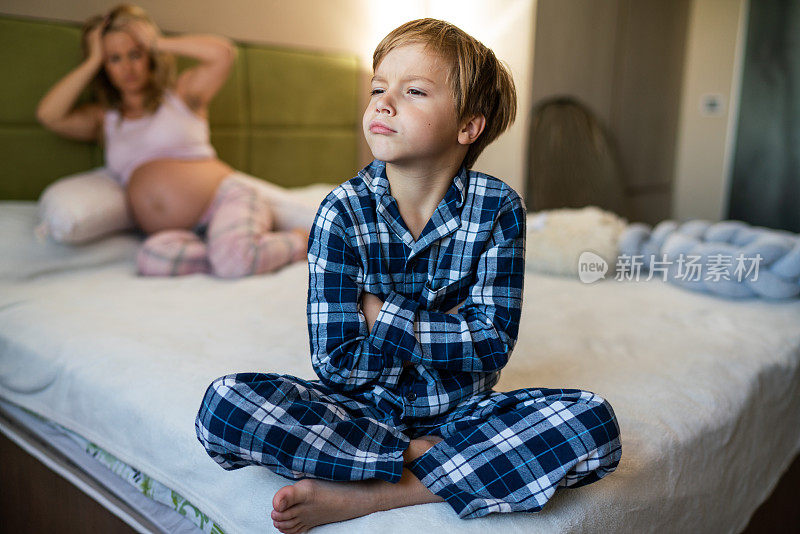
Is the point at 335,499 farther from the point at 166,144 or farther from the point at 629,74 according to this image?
the point at 629,74

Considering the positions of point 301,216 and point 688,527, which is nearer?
point 688,527

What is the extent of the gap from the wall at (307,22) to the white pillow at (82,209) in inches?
18.1

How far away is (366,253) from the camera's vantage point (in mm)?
807

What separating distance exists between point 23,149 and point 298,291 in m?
0.84

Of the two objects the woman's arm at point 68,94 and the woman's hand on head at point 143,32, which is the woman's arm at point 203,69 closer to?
the woman's hand on head at point 143,32

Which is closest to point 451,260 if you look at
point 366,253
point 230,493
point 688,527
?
point 366,253

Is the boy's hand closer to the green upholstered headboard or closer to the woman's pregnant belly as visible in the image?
the woman's pregnant belly

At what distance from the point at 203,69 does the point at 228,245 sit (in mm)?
A: 536

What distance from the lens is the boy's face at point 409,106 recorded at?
743mm

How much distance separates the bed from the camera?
822 mm

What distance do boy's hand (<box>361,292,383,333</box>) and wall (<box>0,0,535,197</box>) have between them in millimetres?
971

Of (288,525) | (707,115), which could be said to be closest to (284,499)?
(288,525)

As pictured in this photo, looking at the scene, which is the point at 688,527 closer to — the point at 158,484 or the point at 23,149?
the point at 158,484

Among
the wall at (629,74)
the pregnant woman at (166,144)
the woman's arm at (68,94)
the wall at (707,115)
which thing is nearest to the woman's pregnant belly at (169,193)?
the pregnant woman at (166,144)
